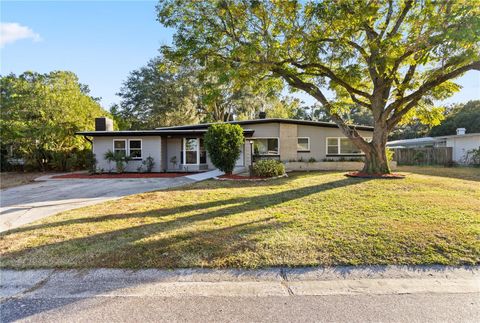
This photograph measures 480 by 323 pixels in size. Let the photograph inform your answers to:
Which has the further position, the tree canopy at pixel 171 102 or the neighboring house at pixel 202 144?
the tree canopy at pixel 171 102

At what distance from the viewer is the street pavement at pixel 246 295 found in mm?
2643

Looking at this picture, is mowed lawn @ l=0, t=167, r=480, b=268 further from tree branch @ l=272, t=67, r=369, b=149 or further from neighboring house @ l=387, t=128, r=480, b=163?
neighboring house @ l=387, t=128, r=480, b=163

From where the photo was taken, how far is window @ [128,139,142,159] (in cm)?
1675

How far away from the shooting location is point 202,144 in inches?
685

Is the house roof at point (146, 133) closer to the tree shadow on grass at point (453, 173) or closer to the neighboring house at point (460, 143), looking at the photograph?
the tree shadow on grass at point (453, 173)

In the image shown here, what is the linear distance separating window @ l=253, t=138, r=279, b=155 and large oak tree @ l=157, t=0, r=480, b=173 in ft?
19.0

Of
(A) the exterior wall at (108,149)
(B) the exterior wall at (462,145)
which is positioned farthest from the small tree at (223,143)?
(B) the exterior wall at (462,145)

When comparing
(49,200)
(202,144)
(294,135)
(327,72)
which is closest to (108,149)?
(202,144)

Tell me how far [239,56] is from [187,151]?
885cm

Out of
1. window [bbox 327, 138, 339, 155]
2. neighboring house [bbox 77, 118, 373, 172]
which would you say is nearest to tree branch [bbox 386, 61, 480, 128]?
neighboring house [bbox 77, 118, 373, 172]

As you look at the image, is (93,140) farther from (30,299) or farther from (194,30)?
(30,299)

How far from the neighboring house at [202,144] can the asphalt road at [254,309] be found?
44.7ft

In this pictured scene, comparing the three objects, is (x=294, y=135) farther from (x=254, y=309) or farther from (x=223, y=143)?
(x=254, y=309)

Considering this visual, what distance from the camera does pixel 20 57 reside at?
34.8 ft
